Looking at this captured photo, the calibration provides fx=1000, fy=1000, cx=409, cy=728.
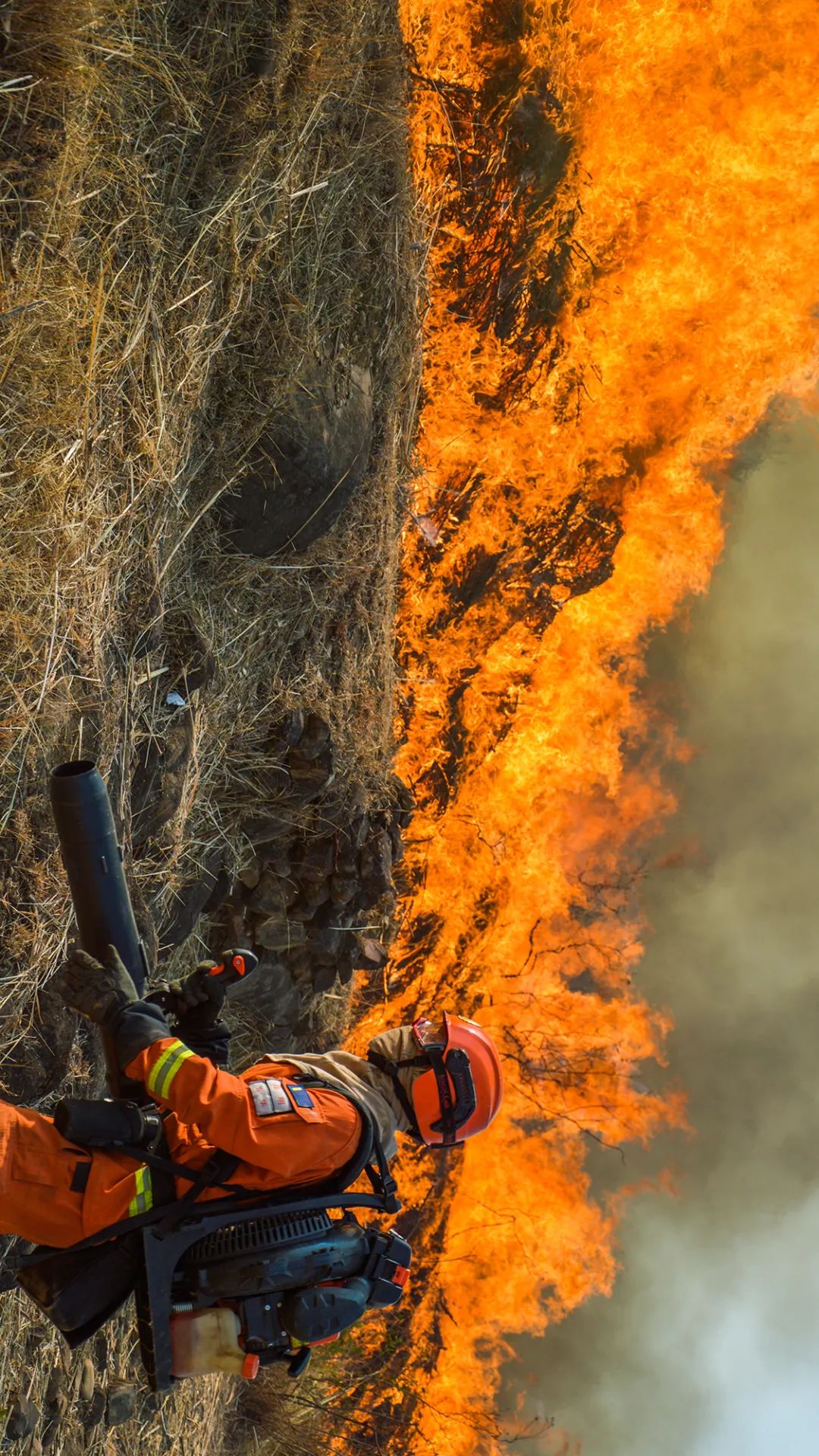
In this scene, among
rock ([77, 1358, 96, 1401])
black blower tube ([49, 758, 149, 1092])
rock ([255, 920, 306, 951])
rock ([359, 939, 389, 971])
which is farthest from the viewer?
rock ([359, 939, 389, 971])

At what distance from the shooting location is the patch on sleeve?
3611mm

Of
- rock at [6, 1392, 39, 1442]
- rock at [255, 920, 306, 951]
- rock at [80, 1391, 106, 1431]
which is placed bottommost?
rock at [80, 1391, 106, 1431]

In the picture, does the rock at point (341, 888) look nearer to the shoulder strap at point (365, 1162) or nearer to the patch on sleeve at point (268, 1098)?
the shoulder strap at point (365, 1162)

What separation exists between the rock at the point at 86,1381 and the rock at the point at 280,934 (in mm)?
2512

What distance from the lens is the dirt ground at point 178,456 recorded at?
420 cm

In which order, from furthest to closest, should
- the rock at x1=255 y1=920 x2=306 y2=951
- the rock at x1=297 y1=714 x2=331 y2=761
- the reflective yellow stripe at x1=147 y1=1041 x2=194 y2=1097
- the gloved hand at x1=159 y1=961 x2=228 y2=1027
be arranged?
the rock at x1=255 y1=920 x2=306 y2=951 → the rock at x1=297 y1=714 x2=331 y2=761 → the gloved hand at x1=159 y1=961 x2=228 y2=1027 → the reflective yellow stripe at x1=147 y1=1041 x2=194 y2=1097

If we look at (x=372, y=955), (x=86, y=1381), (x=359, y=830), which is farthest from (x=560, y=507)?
(x=86, y=1381)

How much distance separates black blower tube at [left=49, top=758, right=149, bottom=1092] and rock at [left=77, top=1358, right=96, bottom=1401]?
2.60m

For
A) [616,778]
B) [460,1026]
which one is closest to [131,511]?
[460,1026]

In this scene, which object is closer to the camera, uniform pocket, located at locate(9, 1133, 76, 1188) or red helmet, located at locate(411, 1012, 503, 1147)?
uniform pocket, located at locate(9, 1133, 76, 1188)

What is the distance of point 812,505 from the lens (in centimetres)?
973

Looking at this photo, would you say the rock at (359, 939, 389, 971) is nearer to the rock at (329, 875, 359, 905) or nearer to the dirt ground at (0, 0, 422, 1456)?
the dirt ground at (0, 0, 422, 1456)

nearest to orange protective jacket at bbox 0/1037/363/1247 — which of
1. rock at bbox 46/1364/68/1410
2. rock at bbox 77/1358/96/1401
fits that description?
rock at bbox 46/1364/68/1410

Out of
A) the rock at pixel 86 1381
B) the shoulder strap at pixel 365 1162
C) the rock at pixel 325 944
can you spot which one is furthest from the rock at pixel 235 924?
the shoulder strap at pixel 365 1162
